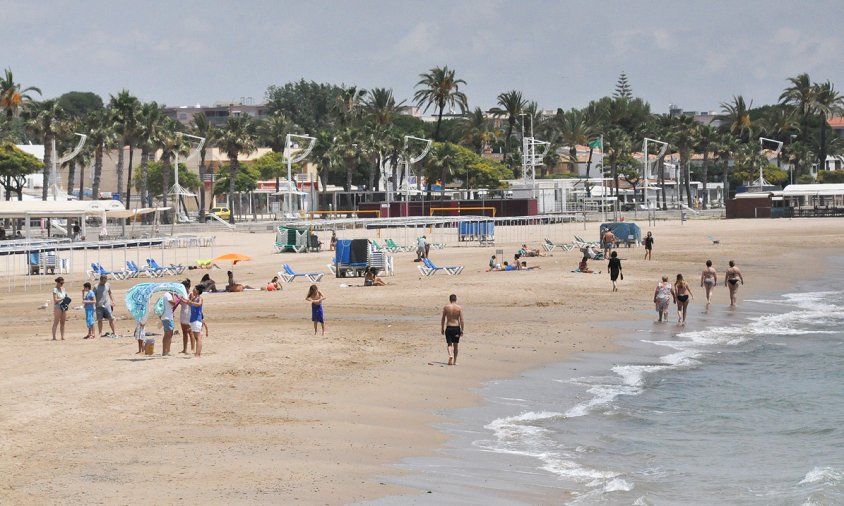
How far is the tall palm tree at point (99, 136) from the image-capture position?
85625 millimetres

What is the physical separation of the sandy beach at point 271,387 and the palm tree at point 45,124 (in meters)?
49.0

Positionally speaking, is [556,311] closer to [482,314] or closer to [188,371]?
[482,314]

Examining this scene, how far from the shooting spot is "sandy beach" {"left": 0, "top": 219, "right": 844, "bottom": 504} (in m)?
11.0

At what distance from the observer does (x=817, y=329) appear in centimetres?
2619

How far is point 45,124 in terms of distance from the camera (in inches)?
3236

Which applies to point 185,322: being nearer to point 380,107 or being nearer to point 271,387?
point 271,387

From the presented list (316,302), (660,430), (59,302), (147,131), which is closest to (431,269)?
(316,302)

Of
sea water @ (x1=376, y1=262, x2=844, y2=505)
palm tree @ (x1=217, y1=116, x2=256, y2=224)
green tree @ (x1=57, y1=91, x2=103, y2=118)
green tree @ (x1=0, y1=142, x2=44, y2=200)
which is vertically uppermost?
green tree @ (x1=57, y1=91, x2=103, y2=118)

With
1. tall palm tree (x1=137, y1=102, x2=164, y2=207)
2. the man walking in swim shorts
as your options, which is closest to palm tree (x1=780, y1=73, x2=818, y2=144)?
tall palm tree (x1=137, y1=102, x2=164, y2=207)

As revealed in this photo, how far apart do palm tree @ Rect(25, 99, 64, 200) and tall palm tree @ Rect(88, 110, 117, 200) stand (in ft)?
12.9

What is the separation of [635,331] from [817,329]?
15.0 feet

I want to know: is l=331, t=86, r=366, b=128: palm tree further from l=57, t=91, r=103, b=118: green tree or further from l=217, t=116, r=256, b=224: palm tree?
l=57, t=91, r=103, b=118: green tree

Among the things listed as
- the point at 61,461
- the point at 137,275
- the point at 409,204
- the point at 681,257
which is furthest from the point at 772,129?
the point at 61,461

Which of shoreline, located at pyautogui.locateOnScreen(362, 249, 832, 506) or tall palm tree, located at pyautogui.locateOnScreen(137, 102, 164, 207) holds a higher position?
tall palm tree, located at pyautogui.locateOnScreen(137, 102, 164, 207)
